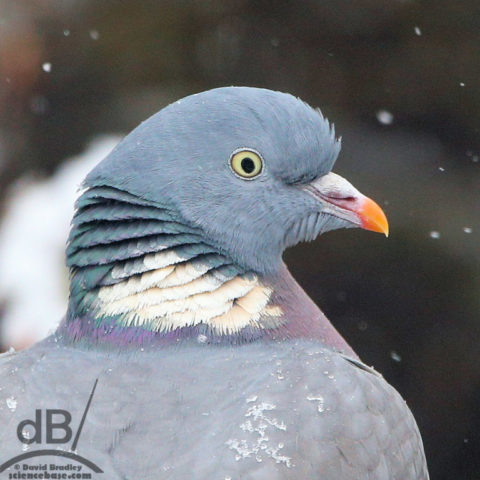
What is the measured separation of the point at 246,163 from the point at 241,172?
0.03 m

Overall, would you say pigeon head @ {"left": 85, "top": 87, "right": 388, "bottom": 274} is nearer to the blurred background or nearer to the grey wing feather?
the grey wing feather

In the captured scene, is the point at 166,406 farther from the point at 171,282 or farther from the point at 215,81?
the point at 215,81

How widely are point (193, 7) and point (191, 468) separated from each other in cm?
390

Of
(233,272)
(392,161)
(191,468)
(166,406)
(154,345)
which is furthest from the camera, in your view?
(392,161)

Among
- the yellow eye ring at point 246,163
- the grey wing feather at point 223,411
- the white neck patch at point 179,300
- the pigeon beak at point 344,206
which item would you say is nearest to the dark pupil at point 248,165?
the yellow eye ring at point 246,163

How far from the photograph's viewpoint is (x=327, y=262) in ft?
19.9

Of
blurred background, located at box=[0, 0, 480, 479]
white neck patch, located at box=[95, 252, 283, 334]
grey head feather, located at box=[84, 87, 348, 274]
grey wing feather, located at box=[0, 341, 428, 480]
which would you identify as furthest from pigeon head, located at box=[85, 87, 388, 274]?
blurred background, located at box=[0, 0, 480, 479]

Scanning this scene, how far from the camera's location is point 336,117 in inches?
236

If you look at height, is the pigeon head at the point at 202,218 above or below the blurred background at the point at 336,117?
above

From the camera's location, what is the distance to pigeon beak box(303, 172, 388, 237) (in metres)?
3.49

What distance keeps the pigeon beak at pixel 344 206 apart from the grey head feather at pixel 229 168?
38 mm

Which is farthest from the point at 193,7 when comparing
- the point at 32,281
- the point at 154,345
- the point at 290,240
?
the point at 154,345

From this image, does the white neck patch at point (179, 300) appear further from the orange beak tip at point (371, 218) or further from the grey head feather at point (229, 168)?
the orange beak tip at point (371, 218)

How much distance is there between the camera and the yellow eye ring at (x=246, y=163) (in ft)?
10.9
